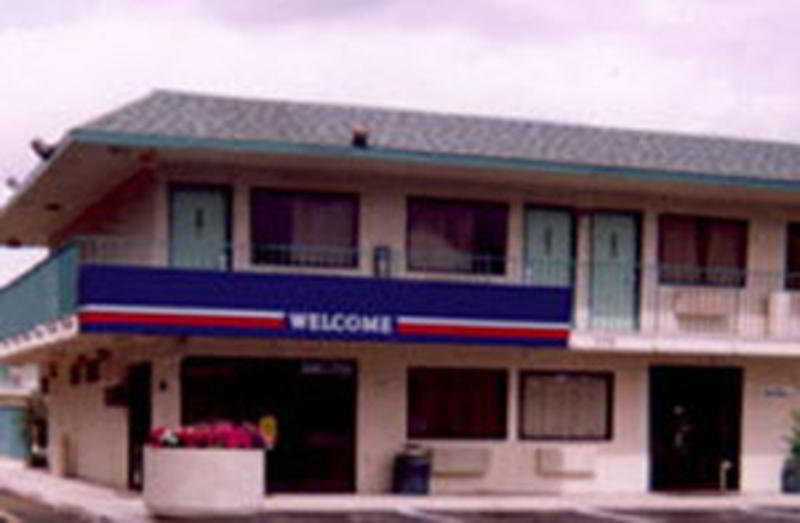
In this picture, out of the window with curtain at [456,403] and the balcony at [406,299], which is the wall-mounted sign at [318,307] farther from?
the window with curtain at [456,403]

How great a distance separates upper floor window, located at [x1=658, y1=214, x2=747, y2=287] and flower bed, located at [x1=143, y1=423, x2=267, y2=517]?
1070 centimetres

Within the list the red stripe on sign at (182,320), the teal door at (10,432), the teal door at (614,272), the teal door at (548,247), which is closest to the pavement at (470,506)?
the red stripe on sign at (182,320)

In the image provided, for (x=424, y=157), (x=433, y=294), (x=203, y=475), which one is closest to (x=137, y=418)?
(x=433, y=294)

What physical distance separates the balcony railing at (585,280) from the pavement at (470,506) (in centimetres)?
328

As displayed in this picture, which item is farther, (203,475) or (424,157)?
(424,157)

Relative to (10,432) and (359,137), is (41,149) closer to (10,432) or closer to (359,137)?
(359,137)

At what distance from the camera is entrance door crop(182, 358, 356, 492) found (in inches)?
1109

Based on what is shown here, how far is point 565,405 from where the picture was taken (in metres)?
30.4

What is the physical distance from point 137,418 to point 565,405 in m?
8.24

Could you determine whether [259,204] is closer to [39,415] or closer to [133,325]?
[133,325]

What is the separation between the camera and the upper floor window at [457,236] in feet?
96.9

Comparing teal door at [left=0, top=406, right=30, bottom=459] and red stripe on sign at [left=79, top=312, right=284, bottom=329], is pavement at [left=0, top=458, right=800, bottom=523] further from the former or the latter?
teal door at [left=0, top=406, right=30, bottom=459]

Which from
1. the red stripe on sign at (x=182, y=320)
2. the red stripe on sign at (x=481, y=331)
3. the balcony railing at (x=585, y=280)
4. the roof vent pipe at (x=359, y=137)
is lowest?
the red stripe on sign at (x=481, y=331)

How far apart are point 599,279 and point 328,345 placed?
18.2 feet
